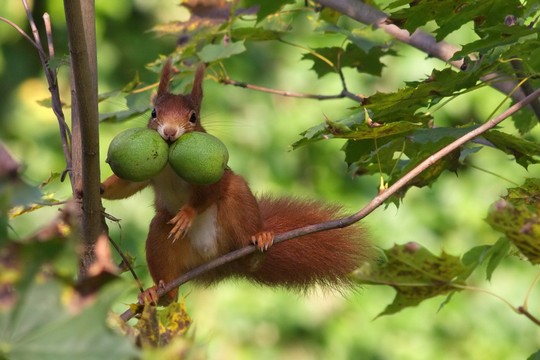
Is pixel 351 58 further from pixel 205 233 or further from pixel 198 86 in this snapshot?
pixel 205 233

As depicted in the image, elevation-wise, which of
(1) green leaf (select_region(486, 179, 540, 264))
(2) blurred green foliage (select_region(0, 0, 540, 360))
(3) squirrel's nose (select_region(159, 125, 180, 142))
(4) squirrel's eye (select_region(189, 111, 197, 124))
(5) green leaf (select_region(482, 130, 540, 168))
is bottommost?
(2) blurred green foliage (select_region(0, 0, 540, 360))

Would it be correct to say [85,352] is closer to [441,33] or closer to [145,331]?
[145,331]

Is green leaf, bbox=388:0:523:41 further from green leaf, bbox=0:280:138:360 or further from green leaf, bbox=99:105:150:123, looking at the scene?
green leaf, bbox=0:280:138:360

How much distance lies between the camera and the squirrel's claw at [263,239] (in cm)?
151

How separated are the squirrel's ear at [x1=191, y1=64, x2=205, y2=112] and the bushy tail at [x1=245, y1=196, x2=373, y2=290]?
0.24 meters

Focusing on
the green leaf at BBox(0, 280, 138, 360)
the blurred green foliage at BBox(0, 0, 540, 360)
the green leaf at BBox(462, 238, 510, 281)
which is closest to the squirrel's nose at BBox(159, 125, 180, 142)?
the green leaf at BBox(462, 238, 510, 281)

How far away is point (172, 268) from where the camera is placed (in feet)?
5.38

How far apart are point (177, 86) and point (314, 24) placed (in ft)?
0.87

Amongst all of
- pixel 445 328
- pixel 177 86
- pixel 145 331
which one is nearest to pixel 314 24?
pixel 177 86

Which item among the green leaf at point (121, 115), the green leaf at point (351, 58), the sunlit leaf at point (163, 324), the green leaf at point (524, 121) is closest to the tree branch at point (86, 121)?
the sunlit leaf at point (163, 324)

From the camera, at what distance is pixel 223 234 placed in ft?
5.32

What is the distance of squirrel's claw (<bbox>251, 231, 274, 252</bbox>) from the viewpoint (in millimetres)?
1508

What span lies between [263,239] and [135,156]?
386 mm

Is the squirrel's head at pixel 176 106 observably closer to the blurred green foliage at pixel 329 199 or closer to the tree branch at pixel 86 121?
the tree branch at pixel 86 121
